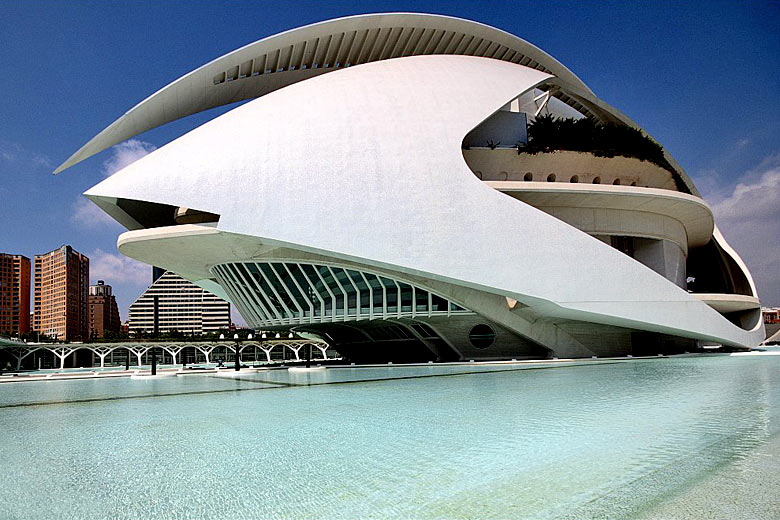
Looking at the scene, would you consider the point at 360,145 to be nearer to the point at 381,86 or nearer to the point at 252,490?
the point at 381,86

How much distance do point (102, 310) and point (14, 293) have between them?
30365 mm

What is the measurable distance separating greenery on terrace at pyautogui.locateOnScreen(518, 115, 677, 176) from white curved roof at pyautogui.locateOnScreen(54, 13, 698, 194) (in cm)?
392

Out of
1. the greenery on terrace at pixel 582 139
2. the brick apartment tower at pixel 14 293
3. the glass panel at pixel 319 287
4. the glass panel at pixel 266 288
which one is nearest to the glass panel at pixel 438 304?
the glass panel at pixel 319 287

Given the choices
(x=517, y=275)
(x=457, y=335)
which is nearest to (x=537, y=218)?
(x=517, y=275)

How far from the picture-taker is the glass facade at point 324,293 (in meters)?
17.7

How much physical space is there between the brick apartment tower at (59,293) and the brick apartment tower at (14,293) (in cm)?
393

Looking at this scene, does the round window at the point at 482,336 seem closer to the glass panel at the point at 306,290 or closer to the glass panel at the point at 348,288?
the glass panel at the point at 348,288

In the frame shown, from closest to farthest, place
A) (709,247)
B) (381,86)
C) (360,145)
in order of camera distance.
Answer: (360,145) < (381,86) < (709,247)

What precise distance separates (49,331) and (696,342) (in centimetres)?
8918

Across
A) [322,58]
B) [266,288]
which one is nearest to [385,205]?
[266,288]

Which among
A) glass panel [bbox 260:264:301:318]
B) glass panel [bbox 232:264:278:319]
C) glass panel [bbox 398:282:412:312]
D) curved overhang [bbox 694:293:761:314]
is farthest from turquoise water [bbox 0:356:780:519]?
curved overhang [bbox 694:293:761:314]

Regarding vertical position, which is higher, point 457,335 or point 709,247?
point 709,247

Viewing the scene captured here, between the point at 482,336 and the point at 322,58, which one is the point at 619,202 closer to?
the point at 482,336

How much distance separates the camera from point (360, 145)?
16.9m
